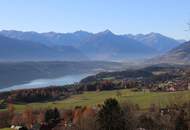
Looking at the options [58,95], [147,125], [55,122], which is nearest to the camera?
[147,125]

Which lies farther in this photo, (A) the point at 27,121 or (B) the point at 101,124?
(A) the point at 27,121

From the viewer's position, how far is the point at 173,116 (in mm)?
63969

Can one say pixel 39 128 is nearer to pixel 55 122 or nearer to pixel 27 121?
pixel 55 122

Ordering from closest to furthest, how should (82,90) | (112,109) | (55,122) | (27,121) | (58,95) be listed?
(112,109) → (55,122) → (27,121) → (58,95) → (82,90)

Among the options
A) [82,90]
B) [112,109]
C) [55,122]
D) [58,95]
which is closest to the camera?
[112,109]

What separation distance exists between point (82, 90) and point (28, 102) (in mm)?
23142

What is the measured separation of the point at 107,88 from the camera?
136 metres

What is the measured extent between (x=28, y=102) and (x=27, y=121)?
4089 cm

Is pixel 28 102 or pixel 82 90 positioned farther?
pixel 82 90

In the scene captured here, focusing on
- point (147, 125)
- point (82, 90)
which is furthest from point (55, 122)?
point (82, 90)

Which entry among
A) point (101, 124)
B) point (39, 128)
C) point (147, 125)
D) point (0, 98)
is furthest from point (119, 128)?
point (0, 98)

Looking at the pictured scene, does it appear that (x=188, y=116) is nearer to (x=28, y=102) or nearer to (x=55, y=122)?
(x=55, y=122)

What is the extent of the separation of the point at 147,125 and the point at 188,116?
5.27 metres

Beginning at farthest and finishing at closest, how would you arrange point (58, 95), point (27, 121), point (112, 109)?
point (58, 95) < point (27, 121) < point (112, 109)
